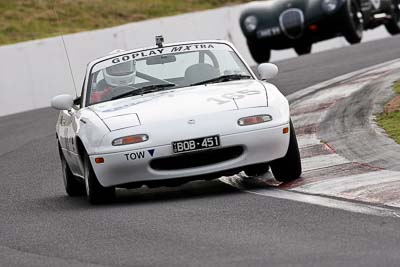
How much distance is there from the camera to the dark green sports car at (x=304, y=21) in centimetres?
2567

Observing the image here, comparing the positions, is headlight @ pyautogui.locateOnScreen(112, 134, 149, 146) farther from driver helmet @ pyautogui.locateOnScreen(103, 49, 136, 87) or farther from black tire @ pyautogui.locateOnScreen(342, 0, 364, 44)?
black tire @ pyautogui.locateOnScreen(342, 0, 364, 44)

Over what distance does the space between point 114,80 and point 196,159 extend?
1.61 meters

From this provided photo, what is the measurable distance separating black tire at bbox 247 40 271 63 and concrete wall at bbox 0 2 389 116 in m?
0.77

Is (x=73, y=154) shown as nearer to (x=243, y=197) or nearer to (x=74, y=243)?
(x=243, y=197)

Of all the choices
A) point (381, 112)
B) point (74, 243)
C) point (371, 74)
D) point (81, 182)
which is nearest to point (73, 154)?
point (81, 182)

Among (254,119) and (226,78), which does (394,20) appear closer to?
(226,78)

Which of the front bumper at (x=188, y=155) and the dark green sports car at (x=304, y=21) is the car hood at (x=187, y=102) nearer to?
the front bumper at (x=188, y=155)

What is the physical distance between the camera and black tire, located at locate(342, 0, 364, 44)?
2572cm

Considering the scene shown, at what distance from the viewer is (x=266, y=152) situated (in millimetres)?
9664

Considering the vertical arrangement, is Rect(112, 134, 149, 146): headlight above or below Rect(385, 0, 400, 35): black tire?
above

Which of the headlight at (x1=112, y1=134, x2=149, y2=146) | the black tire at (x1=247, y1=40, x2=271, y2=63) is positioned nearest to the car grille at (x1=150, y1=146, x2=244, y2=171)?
the headlight at (x1=112, y1=134, x2=149, y2=146)

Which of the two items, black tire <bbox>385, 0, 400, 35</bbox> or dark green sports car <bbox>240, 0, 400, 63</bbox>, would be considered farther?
black tire <bbox>385, 0, 400, 35</bbox>

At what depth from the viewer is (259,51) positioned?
2798 cm

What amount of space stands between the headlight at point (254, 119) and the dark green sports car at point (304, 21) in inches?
635
